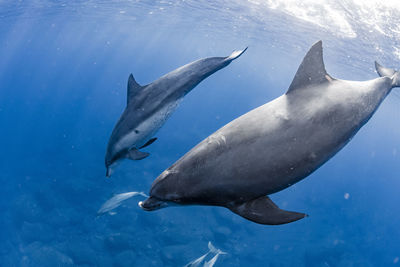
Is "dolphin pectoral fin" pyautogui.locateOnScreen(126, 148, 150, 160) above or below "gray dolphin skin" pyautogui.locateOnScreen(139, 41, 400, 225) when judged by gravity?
below

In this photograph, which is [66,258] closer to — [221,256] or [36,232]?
[36,232]

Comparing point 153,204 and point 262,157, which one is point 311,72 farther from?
Answer: point 153,204

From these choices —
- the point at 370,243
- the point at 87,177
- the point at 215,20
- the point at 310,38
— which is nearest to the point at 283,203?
the point at 370,243

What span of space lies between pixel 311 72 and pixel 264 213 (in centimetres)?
181

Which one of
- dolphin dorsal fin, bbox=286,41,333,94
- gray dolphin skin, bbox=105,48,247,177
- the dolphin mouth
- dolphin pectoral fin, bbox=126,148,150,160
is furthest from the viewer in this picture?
dolphin pectoral fin, bbox=126,148,150,160

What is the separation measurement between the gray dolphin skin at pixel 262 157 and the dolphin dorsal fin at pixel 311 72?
224 mm

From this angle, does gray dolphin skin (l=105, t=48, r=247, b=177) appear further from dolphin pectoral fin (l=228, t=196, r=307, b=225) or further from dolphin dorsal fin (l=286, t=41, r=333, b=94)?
dolphin pectoral fin (l=228, t=196, r=307, b=225)

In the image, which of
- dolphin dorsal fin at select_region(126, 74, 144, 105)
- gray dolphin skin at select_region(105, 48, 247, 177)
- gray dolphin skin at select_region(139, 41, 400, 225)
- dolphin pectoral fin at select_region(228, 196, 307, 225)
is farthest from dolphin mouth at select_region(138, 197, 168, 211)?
dolphin dorsal fin at select_region(126, 74, 144, 105)

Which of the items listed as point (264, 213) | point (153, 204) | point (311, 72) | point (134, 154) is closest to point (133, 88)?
point (134, 154)

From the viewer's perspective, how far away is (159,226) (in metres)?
13.4

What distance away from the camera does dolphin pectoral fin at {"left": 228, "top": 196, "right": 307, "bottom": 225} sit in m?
2.44

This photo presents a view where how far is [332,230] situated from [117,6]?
30866mm

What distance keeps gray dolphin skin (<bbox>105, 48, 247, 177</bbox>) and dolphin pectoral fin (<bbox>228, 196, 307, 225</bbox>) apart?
7.82ft

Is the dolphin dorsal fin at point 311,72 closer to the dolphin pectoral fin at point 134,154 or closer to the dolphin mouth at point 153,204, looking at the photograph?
the dolphin mouth at point 153,204
